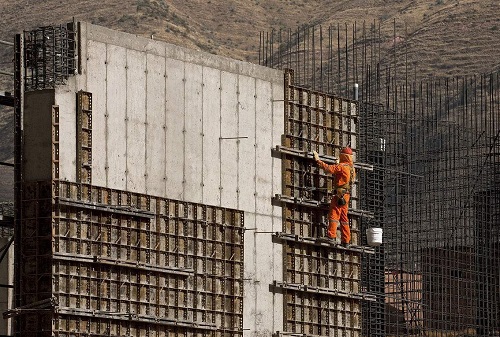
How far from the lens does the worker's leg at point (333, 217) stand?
5059cm

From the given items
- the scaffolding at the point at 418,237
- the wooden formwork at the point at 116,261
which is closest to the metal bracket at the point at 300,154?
the wooden formwork at the point at 116,261

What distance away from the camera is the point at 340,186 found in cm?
5050

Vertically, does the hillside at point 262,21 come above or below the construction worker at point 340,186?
above

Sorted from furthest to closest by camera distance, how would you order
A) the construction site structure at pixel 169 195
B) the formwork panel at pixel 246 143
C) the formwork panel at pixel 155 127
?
the formwork panel at pixel 246 143 < the formwork panel at pixel 155 127 < the construction site structure at pixel 169 195

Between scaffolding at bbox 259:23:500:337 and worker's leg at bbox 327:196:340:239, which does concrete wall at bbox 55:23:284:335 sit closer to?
worker's leg at bbox 327:196:340:239

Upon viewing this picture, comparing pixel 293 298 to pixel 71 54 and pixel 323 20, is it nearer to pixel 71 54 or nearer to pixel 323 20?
pixel 71 54

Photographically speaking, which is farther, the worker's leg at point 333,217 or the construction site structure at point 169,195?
the worker's leg at point 333,217

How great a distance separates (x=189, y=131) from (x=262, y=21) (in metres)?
127

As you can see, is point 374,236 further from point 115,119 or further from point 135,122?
point 115,119

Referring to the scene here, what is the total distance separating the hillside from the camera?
14200 cm

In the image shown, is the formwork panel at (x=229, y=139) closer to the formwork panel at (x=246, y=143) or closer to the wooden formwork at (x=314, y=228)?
the formwork panel at (x=246, y=143)

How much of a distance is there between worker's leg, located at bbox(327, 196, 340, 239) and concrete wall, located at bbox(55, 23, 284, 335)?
2255mm

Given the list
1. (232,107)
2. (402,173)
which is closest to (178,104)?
(232,107)

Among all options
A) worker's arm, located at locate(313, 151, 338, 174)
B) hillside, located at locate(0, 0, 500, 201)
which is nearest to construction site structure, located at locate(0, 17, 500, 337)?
worker's arm, located at locate(313, 151, 338, 174)
